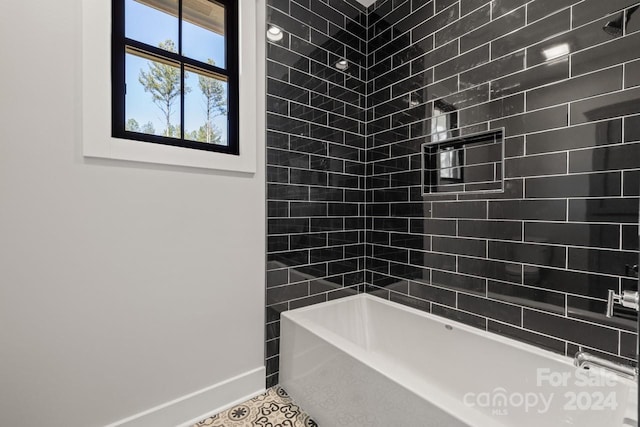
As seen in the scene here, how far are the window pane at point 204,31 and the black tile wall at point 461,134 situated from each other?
0.32 meters

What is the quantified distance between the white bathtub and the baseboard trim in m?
0.22

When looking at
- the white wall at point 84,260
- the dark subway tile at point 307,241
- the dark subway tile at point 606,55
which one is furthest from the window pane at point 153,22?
the dark subway tile at point 606,55


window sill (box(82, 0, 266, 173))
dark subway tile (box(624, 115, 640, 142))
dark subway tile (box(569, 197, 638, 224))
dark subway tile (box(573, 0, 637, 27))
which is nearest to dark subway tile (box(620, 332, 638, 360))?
dark subway tile (box(569, 197, 638, 224))

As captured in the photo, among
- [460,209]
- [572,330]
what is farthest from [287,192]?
[572,330]

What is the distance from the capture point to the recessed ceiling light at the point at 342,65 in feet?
7.53

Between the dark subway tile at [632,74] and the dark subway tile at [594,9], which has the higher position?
the dark subway tile at [594,9]

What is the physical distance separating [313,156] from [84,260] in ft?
4.85

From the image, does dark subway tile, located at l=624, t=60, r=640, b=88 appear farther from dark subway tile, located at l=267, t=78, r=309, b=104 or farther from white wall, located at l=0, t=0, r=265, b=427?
white wall, located at l=0, t=0, r=265, b=427

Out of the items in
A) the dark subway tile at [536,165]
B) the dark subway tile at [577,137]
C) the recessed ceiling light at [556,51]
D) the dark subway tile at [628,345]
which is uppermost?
the recessed ceiling light at [556,51]

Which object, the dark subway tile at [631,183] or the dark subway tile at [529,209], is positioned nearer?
the dark subway tile at [631,183]

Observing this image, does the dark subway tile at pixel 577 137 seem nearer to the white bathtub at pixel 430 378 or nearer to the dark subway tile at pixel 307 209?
the white bathtub at pixel 430 378

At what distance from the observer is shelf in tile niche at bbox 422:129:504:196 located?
1.68 metres

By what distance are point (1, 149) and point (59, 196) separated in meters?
0.26

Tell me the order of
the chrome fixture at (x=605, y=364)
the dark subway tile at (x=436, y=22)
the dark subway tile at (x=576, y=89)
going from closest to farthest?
the chrome fixture at (x=605, y=364) < the dark subway tile at (x=576, y=89) < the dark subway tile at (x=436, y=22)
